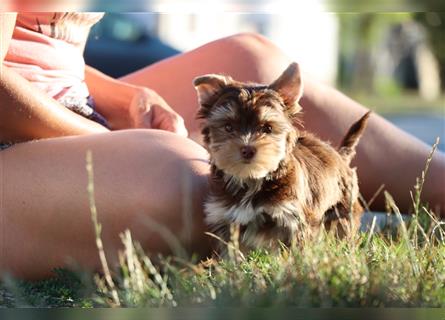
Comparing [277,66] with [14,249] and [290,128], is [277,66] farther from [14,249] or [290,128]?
[14,249]

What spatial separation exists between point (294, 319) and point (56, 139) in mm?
1657

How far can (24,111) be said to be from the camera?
13.8ft

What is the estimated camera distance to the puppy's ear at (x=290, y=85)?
389 centimetres

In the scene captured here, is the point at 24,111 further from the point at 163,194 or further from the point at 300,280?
the point at 300,280

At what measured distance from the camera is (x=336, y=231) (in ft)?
13.8

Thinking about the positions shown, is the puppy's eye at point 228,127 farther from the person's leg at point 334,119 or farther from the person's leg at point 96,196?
the person's leg at point 334,119

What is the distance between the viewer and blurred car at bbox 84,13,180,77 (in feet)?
39.5

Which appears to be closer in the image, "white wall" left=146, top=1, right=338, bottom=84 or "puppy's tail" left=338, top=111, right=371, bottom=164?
"puppy's tail" left=338, top=111, right=371, bottom=164

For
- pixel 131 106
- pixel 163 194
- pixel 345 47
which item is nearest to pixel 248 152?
pixel 163 194

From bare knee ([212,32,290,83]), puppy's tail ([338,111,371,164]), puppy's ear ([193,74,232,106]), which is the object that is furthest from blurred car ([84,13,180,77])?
puppy's ear ([193,74,232,106])

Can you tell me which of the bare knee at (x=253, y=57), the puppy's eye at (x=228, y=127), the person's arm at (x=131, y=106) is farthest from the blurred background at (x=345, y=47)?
the puppy's eye at (x=228, y=127)

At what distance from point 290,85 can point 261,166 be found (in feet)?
1.25

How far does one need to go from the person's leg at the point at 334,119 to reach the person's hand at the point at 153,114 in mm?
251

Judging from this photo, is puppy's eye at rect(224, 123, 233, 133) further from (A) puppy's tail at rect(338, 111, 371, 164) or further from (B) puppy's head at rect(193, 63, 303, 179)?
(A) puppy's tail at rect(338, 111, 371, 164)
